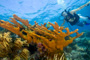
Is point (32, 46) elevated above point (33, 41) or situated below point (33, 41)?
below

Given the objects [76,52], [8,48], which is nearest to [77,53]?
[76,52]

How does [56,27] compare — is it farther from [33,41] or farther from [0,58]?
[0,58]

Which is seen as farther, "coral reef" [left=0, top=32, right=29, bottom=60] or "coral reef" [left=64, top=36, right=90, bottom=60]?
"coral reef" [left=64, top=36, right=90, bottom=60]

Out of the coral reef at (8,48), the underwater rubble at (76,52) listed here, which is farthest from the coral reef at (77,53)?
the coral reef at (8,48)

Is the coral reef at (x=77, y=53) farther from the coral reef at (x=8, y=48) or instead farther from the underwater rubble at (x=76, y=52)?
the coral reef at (x=8, y=48)

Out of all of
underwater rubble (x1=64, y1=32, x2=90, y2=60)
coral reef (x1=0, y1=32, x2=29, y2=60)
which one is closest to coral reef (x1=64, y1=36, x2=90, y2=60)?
underwater rubble (x1=64, y1=32, x2=90, y2=60)

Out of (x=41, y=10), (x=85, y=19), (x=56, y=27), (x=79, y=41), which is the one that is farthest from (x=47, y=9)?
(x=56, y=27)

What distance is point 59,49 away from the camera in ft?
8.31

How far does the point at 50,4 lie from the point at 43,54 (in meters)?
18.0

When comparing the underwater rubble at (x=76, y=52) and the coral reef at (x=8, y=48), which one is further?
the underwater rubble at (x=76, y=52)

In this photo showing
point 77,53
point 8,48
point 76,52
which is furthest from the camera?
point 76,52

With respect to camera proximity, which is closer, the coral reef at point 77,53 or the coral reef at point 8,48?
the coral reef at point 8,48

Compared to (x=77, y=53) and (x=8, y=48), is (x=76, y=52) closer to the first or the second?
(x=77, y=53)

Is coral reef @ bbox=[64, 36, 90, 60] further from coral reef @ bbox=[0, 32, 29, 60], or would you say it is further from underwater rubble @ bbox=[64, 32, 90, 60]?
coral reef @ bbox=[0, 32, 29, 60]
